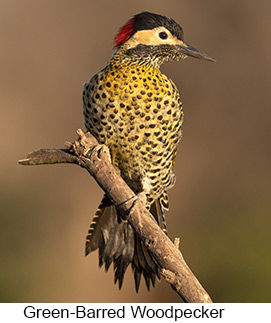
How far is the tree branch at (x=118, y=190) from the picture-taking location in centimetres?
225

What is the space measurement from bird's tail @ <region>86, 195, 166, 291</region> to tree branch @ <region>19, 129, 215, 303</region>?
→ 45 cm

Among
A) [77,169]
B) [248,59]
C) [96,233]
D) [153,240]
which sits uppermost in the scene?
[248,59]

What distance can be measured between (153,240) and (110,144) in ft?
1.84

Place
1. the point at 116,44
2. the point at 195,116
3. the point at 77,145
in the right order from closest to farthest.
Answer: the point at 77,145 < the point at 116,44 < the point at 195,116

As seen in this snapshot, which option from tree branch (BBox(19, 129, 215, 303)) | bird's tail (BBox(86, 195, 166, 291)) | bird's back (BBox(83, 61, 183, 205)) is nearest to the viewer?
tree branch (BBox(19, 129, 215, 303))

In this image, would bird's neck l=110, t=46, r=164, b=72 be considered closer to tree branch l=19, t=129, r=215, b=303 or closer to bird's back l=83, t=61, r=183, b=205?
bird's back l=83, t=61, r=183, b=205

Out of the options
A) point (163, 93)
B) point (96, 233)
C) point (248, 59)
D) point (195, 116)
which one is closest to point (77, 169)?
point (195, 116)

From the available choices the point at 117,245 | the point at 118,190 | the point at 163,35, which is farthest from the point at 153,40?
the point at 117,245

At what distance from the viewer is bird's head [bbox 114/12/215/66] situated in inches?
102

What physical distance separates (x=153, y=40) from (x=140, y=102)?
0.34 m

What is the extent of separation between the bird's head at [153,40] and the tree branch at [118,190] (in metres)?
0.50

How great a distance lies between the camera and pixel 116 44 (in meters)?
2.71

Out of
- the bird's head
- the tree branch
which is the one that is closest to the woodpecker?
the bird's head

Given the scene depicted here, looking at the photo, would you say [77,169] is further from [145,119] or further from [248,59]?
[145,119]
